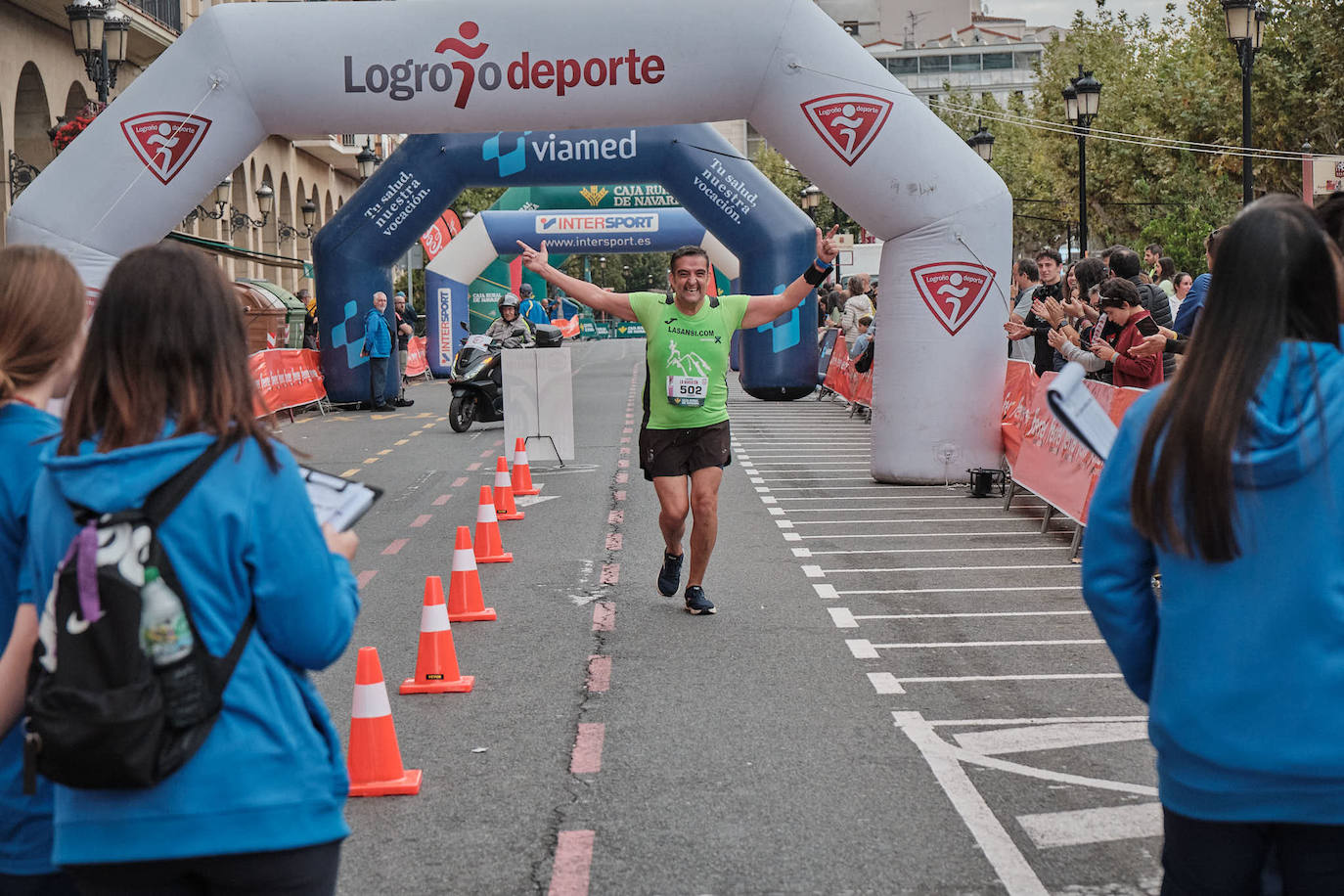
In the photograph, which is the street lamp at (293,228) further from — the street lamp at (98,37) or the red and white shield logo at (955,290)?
the red and white shield logo at (955,290)

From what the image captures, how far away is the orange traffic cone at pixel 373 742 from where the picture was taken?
17.7ft

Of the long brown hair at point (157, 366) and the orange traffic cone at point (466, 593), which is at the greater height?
the long brown hair at point (157, 366)

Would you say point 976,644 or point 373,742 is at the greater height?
point 373,742

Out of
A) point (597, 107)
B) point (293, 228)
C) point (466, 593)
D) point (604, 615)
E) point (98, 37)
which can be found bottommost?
point (604, 615)

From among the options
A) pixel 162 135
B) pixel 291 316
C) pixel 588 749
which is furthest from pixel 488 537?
pixel 291 316

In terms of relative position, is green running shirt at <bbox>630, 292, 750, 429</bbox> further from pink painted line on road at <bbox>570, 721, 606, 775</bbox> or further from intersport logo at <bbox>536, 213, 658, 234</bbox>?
intersport logo at <bbox>536, 213, 658, 234</bbox>

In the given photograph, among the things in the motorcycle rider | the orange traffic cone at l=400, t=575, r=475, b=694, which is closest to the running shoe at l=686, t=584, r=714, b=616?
the orange traffic cone at l=400, t=575, r=475, b=694

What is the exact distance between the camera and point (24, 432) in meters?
2.78

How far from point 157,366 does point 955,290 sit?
11.8 meters

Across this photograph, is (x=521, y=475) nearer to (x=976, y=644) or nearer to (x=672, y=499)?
(x=672, y=499)

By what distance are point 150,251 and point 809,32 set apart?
11.7m

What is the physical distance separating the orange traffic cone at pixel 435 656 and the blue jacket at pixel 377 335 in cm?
1789

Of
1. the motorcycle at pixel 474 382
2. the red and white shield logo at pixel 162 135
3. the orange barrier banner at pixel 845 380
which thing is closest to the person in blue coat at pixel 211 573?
the red and white shield logo at pixel 162 135

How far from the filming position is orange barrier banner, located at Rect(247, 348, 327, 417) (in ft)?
73.9
